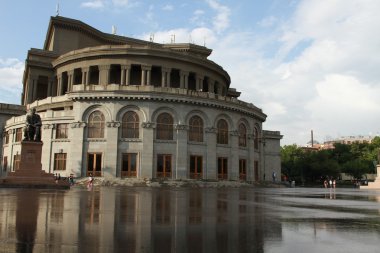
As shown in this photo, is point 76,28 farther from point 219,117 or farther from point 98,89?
point 219,117

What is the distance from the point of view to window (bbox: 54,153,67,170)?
43625mm

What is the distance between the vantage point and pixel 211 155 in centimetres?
4500

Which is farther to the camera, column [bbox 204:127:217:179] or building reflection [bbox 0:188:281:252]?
column [bbox 204:127:217:179]

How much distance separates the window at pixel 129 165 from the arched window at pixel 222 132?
428 inches

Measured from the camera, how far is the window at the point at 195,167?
43.8m

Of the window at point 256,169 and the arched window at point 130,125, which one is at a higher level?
the arched window at point 130,125

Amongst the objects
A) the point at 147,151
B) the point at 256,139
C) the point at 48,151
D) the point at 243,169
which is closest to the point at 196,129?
the point at 147,151

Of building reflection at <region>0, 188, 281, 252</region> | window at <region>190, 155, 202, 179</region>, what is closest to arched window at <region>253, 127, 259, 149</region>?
window at <region>190, 155, 202, 179</region>

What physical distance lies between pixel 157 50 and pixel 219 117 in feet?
41.4

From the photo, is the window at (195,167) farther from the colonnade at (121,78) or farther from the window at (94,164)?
the colonnade at (121,78)

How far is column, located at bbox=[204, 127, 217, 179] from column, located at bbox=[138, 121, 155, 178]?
6.69 m

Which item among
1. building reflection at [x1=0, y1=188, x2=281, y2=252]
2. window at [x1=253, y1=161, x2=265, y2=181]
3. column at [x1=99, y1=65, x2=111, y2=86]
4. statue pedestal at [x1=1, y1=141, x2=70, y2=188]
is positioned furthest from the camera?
window at [x1=253, y1=161, x2=265, y2=181]

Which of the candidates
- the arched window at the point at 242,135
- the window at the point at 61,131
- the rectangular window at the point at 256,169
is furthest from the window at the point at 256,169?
the window at the point at 61,131

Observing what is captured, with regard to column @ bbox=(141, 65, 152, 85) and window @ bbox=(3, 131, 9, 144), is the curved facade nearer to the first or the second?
column @ bbox=(141, 65, 152, 85)
